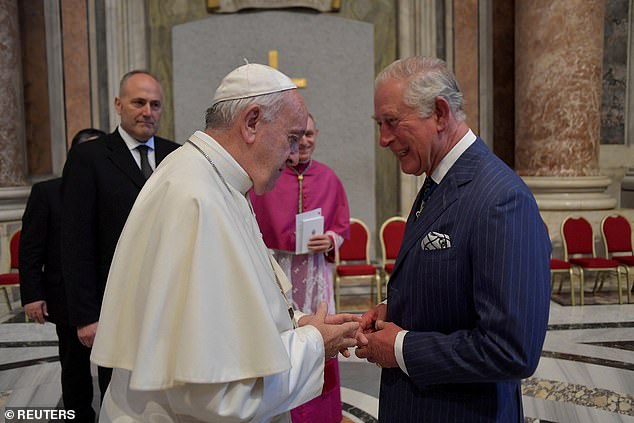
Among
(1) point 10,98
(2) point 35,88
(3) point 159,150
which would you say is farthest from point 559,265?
(2) point 35,88

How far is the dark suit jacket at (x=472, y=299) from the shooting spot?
156 cm

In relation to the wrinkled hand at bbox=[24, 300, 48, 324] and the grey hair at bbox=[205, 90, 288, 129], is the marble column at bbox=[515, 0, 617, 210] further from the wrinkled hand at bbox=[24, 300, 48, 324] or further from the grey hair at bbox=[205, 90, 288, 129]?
the grey hair at bbox=[205, 90, 288, 129]

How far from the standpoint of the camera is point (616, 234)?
7.45 metres

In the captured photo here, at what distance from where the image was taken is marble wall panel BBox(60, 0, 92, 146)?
8.33 meters

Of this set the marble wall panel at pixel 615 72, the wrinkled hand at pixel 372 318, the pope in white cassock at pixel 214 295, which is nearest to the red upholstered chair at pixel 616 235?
the marble wall panel at pixel 615 72

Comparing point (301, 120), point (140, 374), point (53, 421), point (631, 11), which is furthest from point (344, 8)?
point (140, 374)

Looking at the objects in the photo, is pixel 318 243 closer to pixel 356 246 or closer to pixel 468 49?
pixel 356 246

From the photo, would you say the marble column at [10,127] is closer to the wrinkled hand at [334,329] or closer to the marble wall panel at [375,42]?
the marble wall panel at [375,42]

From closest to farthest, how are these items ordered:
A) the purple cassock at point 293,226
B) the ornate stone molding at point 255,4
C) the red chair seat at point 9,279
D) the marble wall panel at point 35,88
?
the purple cassock at point 293,226 → the red chair seat at point 9,279 → the marble wall panel at point 35,88 → the ornate stone molding at point 255,4

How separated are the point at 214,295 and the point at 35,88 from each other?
26.5 ft

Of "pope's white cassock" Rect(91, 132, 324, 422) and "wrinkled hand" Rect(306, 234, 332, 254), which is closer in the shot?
"pope's white cassock" Rect(91, 132, 324, 422)

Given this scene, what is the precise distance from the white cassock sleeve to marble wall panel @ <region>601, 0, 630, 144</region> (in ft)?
27.7

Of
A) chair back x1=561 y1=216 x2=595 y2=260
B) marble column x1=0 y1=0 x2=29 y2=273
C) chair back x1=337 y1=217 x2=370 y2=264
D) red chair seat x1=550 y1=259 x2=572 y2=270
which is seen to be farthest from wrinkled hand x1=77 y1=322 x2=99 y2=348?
chair back x1=561 y1=216 x2=595 y2=260

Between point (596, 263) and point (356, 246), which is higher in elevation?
point (356, 246)
